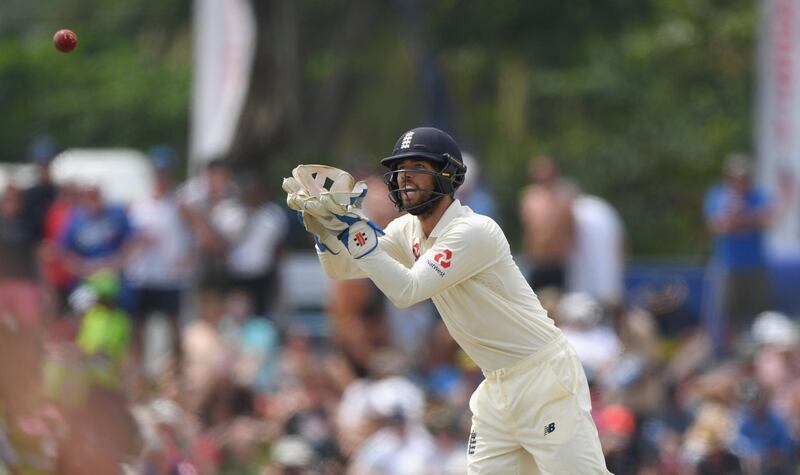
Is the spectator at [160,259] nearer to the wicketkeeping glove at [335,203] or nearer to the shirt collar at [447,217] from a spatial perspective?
the shirt collar at [447,217]

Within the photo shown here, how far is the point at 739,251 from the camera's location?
15.4 meters

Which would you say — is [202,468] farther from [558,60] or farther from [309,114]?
[309,114]

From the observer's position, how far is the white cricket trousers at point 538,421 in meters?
7.19

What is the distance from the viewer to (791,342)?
13805 millimetres

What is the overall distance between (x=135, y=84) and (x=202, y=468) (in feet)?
71.6

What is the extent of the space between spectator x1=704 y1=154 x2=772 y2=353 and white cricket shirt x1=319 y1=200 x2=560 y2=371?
8110 millimetres

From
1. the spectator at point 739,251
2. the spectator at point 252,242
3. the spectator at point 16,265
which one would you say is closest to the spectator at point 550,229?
the spectator at point 739,251

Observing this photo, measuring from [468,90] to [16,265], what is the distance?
19.7 meters

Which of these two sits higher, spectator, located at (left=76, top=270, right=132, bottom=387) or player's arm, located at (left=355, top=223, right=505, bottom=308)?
player's arm, located at (left=355, top=223, right=505, bottom=308)

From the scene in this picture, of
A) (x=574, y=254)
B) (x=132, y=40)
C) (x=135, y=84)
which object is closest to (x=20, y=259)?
(x=574, y=254)

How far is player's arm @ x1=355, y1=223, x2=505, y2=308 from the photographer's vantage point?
6895 mm

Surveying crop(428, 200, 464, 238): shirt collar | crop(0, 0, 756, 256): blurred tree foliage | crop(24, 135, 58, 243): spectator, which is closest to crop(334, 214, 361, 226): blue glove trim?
crop(428, 200, 464, 238): shirt collar

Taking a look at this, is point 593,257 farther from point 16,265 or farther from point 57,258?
point 16,265

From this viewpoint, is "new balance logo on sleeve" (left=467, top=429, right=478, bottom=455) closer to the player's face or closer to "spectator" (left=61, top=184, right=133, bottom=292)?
the player's face
